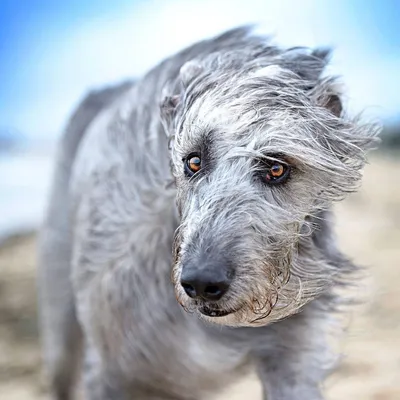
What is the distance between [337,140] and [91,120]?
7.00 ft

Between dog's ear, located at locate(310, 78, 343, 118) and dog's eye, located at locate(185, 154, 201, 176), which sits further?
dog's ear, located at locate(310, 78, 343, 118)

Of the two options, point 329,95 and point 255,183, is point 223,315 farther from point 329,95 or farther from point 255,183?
point 329,95

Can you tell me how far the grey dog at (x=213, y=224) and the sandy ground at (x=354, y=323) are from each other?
43 centimetres

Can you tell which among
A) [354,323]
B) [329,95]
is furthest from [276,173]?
[354,323]

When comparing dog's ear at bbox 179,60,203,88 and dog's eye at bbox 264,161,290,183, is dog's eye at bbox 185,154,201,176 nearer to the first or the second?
dog's eye at bbox 264,161,290,183

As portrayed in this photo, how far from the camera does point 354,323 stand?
239 inches

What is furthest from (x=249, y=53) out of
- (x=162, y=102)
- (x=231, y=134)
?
(x=231, y=134)

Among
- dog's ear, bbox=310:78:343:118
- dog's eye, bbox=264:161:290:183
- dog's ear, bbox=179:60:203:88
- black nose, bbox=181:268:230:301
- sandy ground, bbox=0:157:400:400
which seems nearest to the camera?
black nose, bbox=181:268:230:301

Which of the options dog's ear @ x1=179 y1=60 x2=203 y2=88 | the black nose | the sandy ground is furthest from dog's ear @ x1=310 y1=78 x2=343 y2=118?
the black nose

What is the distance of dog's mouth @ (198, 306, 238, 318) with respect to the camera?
8.94 feet

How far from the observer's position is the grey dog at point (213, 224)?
279 centimetres

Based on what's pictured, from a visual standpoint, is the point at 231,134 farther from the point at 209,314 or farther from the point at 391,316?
the point at 391,316

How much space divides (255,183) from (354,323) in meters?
3.46

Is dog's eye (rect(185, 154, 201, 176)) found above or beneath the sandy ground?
above
